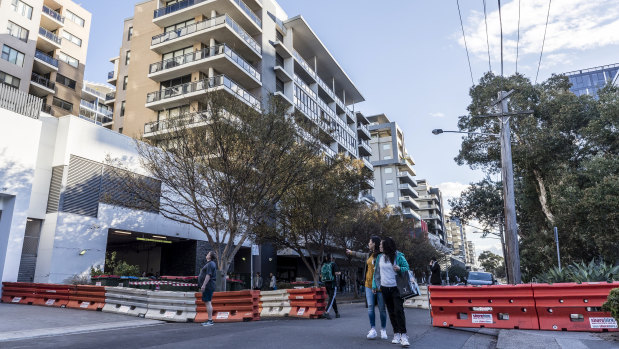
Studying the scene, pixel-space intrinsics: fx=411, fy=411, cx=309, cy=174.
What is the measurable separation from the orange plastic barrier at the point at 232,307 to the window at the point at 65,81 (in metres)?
43.2

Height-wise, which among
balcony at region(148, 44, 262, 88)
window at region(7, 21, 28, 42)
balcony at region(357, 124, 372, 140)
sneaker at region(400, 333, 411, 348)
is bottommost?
sneaker at region(400, 333, 411, 348)

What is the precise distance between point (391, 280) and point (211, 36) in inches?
1241

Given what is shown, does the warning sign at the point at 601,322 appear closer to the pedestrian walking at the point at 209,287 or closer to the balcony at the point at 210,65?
the pedestrian walking at the point at 209,287

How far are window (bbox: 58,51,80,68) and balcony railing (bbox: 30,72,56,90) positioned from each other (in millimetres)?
4067

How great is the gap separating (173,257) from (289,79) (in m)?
20.2

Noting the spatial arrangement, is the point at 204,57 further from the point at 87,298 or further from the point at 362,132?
the point at 362,132

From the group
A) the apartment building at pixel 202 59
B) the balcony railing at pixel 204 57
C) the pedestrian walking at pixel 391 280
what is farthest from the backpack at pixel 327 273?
the balcony railing at pixel 204 57

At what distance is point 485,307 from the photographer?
8.38 m

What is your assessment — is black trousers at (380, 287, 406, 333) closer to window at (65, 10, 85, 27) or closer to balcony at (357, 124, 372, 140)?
window at (65, 10, 85, 27)

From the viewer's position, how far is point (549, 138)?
77.8 feet

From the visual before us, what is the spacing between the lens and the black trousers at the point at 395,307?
20.7 ft

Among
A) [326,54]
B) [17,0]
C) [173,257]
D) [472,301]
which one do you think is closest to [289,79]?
[326,54]

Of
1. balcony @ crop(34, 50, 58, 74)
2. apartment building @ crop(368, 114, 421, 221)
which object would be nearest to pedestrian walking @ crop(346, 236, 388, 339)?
balcony @ crop(34, 50, 58, 74)

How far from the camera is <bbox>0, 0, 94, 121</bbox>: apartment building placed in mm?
37597
